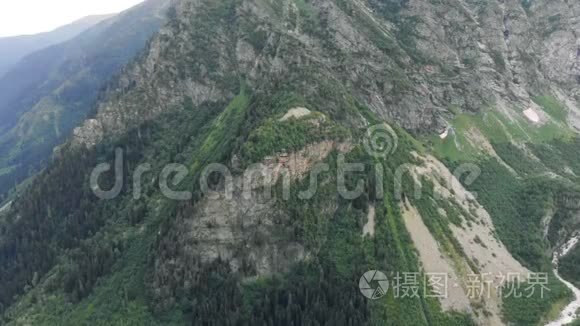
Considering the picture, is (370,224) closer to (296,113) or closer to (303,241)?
(303,241)

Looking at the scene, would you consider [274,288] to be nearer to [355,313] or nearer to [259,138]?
[355,313]

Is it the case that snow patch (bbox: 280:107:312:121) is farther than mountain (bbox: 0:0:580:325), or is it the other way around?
snow patch (bbox: 280:107:312:121)

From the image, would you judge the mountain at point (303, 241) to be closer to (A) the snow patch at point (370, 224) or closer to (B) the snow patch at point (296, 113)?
(A) the snow patch at point (370, 224)

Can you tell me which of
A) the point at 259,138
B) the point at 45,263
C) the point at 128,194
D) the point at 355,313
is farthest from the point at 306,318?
the point at 45,263

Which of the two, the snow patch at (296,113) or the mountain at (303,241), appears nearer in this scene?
the mountain at (303,241)

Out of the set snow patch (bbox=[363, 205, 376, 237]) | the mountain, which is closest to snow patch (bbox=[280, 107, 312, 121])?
the mountain

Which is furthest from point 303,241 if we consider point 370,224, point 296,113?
point 296,113

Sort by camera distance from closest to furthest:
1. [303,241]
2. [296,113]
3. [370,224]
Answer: [303,241]
[370,224]
[296,113]

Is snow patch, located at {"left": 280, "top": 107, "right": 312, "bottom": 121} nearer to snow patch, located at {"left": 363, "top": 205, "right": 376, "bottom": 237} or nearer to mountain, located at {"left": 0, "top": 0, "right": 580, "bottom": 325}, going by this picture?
mountain, located at {"left": 0, "top": 0, "right": 580, "bottom": 325}

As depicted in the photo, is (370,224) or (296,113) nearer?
(370,224)

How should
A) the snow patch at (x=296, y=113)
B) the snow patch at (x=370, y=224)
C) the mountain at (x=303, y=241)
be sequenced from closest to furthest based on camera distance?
the mountain at (x=303, y=241) < the snow patch at (x=370, y=224) < the snow patch at (x=296, y=113)

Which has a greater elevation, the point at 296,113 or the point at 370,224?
the point at 296,113

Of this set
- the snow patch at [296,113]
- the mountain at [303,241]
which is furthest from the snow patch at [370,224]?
the snow patch at [296,113]

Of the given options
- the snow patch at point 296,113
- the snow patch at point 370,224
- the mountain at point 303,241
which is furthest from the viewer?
the snow patch at point 296,113
